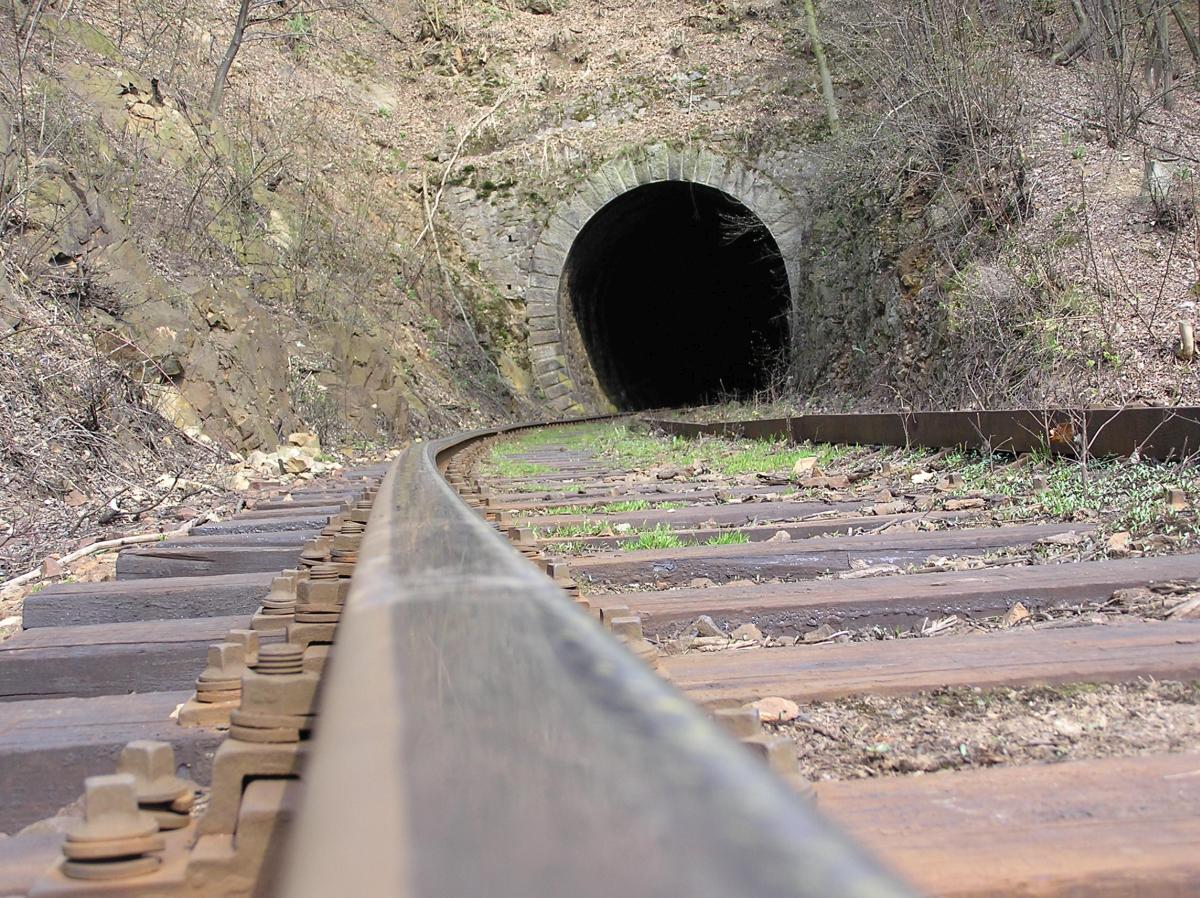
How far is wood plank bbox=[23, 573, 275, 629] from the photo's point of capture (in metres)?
2.53

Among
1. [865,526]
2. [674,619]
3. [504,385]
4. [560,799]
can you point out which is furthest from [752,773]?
[504,385]

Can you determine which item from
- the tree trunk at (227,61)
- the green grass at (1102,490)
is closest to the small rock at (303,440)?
the green grass at (1102,490)

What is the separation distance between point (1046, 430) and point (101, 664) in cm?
370

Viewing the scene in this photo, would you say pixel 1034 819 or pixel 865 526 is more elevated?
pixel 1034 819

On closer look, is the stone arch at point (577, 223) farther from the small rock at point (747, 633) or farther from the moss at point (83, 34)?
the small rock at point (747, 633)

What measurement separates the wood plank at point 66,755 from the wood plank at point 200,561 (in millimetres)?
1515

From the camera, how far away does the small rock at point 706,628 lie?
2.25m

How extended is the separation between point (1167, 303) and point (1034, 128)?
2964mm

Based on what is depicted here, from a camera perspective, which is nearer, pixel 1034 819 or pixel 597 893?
pixel 597 893

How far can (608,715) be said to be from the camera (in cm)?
53

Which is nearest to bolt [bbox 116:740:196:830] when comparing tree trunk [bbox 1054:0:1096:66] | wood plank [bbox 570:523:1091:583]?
wood plank [bbox 570:523:1091:583]

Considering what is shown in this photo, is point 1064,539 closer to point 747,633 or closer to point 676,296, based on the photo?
point 747,633

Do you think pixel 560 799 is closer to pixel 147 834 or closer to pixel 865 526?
pixel 147 834

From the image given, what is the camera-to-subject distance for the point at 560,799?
1.60 ft
